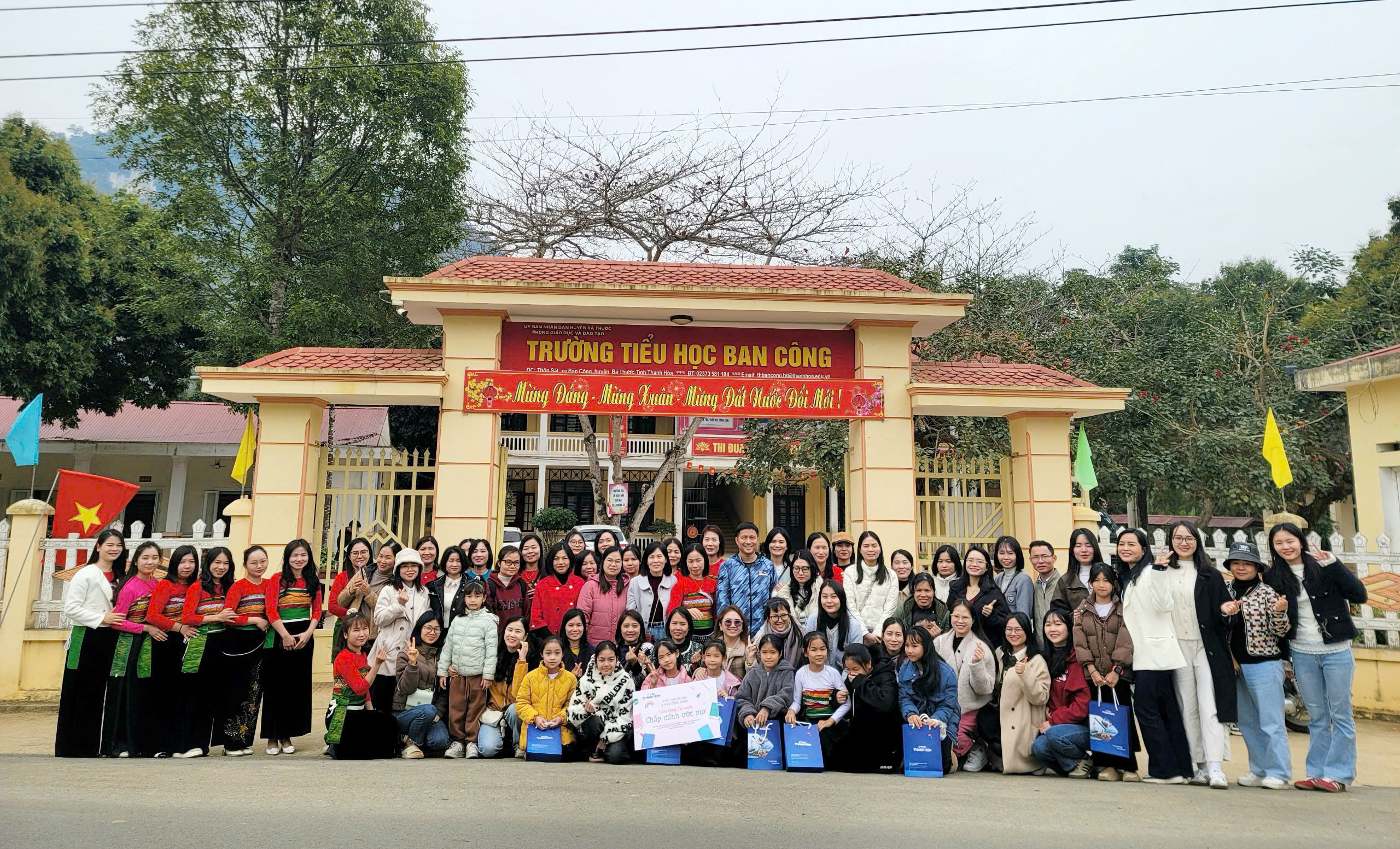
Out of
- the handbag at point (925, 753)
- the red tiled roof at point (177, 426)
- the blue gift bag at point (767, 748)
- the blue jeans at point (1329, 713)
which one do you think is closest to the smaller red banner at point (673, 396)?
the blue gift bag at point (767, 748)

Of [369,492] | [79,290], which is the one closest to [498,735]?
[369,492]

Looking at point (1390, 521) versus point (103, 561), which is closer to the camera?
point (103, 561)

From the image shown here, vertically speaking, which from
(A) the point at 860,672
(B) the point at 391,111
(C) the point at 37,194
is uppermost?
(B) the point at 391,111

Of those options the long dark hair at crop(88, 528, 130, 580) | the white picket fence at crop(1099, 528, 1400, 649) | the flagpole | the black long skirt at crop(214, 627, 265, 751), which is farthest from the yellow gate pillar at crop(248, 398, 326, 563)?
the white picket fence at crop(1099, 528, 1400, 649)

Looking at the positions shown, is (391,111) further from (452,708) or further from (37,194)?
(452,708)

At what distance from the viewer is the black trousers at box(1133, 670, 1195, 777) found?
5.02 metres

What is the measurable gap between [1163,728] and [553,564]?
4.02 metres

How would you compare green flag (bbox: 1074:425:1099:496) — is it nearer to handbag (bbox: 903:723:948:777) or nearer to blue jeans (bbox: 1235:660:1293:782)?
blue jeans (bbox: 1235:660:1293:782)

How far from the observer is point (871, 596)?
6.25 m

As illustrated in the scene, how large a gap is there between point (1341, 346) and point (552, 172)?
49.3 feet

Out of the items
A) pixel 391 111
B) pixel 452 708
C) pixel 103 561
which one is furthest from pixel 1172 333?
pixel 103 561

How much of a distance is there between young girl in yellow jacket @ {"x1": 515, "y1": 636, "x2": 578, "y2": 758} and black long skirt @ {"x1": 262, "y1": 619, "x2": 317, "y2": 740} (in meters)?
1.54

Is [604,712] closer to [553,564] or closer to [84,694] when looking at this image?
[553,564]

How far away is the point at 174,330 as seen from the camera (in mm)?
15875
